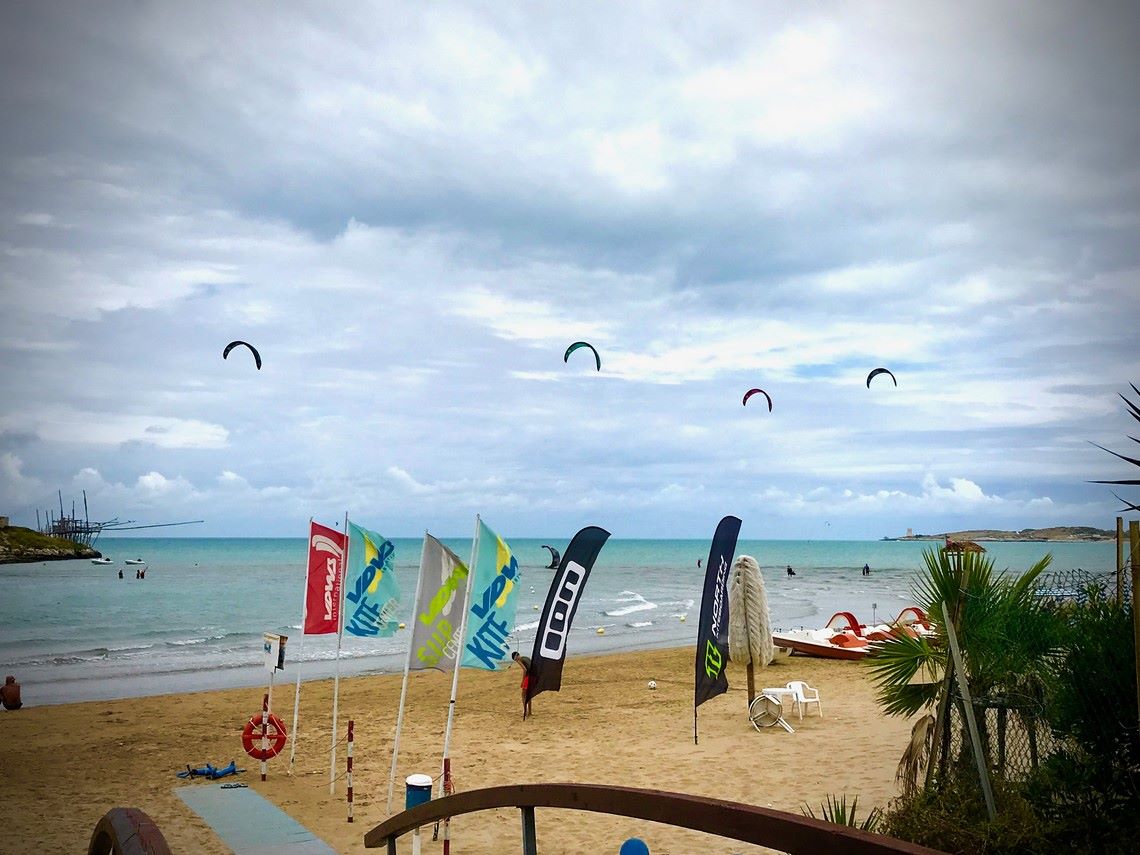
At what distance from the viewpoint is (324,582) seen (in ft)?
36.8

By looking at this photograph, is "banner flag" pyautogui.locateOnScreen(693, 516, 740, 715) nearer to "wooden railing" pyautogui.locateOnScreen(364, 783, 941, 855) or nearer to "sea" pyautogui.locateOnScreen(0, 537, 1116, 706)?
"sea" pyautogui.locateOnScreen(0, 537, 1116, 706)

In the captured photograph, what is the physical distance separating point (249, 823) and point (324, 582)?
9.48ft

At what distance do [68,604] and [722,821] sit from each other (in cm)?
5827

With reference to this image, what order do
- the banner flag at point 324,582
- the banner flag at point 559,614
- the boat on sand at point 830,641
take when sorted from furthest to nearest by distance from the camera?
the boat on sand at point 830,641 → the banner flag at point 324,582 → the banner flag at point 559,614

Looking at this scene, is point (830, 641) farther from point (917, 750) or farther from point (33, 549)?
point (33, 549)

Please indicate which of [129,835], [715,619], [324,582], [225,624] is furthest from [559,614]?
[225,624]

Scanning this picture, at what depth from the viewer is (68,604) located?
51.1 metres

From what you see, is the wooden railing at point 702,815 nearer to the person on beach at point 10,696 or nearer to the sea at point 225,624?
the sea at point 225,624

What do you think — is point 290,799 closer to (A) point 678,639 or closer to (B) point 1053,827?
(B) point 1053,827

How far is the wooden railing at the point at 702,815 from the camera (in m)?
1.48

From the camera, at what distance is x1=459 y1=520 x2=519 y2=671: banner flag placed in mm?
9555

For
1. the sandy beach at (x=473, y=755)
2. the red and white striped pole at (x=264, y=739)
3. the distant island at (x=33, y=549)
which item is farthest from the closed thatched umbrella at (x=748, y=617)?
the distant island at (x=33, y=549)

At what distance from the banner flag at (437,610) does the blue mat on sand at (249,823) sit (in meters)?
2.00

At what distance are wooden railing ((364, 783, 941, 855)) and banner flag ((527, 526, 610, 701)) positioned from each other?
6.61 meters
